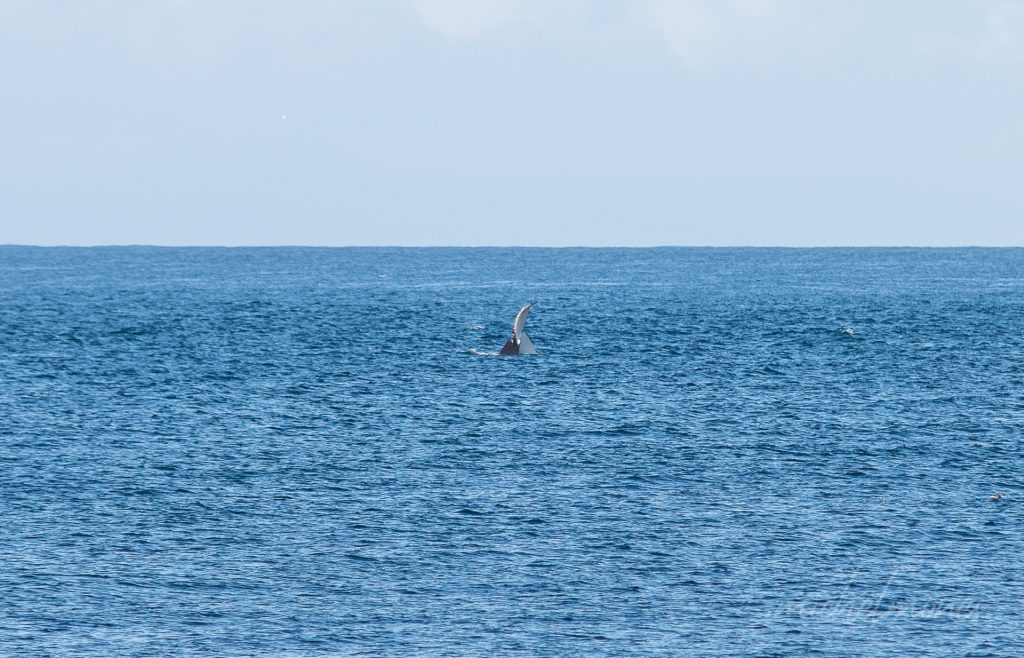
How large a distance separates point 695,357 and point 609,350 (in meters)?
8.55

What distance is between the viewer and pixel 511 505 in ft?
166

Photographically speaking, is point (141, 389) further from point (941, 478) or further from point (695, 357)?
point (941, 478)

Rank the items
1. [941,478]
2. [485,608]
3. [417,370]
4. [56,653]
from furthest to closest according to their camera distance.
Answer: [417,370], [941,478], [485,608], [56,653]

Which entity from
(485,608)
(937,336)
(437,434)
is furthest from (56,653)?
(937,336)

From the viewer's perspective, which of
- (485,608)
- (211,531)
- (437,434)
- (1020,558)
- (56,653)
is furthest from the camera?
(437,434)

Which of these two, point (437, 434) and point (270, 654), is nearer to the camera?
point (270, 654)

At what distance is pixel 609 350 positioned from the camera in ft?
362

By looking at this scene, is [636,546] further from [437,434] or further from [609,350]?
[609,350]

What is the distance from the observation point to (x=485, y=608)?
38.0 m

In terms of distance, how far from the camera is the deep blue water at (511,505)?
36562 millimetres

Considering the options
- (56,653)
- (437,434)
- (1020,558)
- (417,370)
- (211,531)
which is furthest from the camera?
(417,370)

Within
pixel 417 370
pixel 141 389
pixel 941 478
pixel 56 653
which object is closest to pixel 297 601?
pixel 56 653

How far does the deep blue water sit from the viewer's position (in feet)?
120

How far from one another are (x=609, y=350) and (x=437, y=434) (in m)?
44.8
